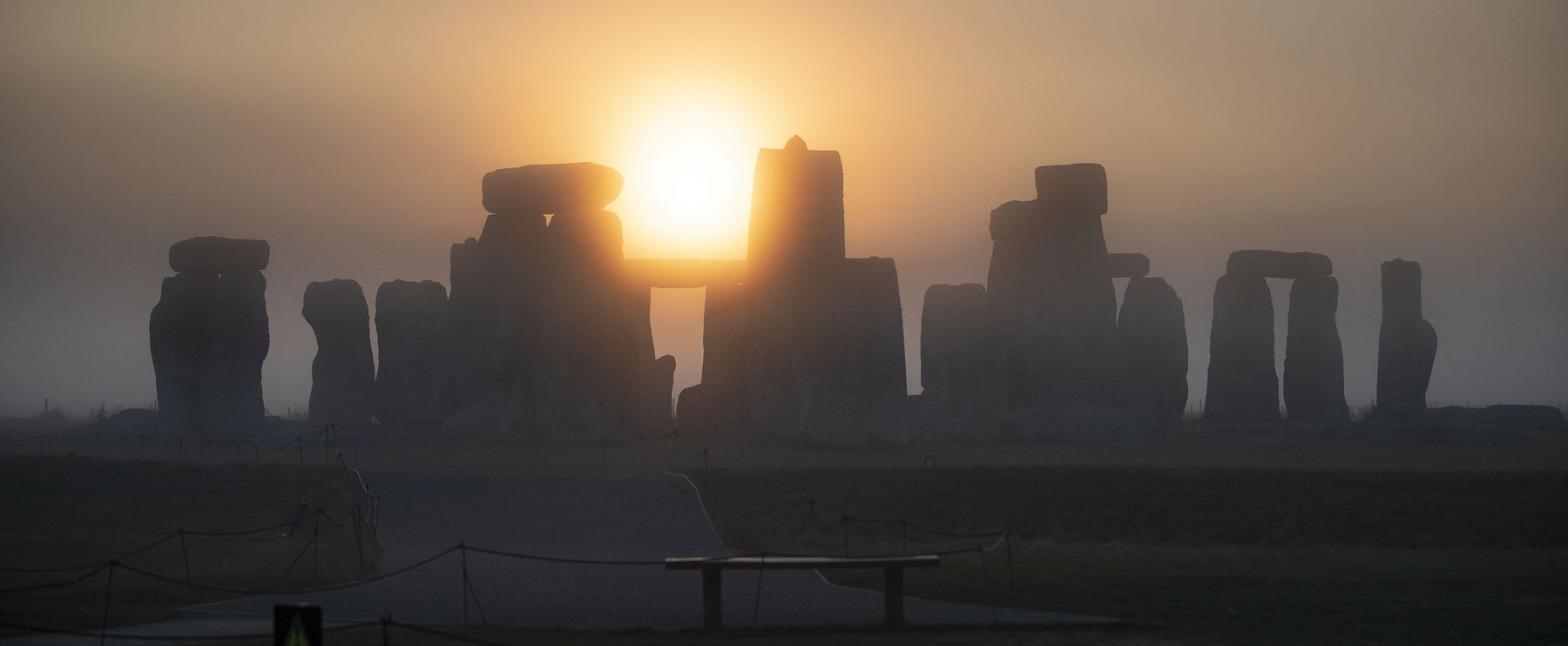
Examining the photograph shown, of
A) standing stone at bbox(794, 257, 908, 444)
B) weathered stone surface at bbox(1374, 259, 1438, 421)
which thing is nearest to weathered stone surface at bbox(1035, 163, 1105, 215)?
weathered stone surface at bbox(1374, 259, 1438, 421)

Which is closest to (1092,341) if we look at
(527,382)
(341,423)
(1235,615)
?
(527,382)

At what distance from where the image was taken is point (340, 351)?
46375 mm

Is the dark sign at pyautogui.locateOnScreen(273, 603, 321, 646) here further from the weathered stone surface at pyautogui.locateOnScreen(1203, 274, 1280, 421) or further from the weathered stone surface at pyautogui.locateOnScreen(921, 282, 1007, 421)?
the weathered stone surface at pyautogui.locateOnScreen(1203, 274, 1280, 421)

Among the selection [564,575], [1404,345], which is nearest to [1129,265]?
[1404,345]

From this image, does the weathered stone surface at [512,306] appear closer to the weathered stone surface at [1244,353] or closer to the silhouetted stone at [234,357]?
the silhouetted stone at [234,357]

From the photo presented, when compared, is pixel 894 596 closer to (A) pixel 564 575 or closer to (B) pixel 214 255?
(A) pixel 564 575

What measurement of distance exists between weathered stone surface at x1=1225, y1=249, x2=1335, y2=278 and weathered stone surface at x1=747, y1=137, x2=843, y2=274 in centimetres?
1816

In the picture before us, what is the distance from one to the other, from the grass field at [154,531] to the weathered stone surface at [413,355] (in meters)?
16.5

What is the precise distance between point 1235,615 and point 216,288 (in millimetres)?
30639

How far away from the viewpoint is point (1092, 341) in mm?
45250

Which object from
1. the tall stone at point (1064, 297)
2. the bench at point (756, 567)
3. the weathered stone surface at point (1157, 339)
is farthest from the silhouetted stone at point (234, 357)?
the bench at point (756, 567)

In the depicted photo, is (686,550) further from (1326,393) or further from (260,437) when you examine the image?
(1326,393)

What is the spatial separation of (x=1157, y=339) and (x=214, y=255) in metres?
27.9

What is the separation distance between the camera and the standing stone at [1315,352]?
49.2 metres
